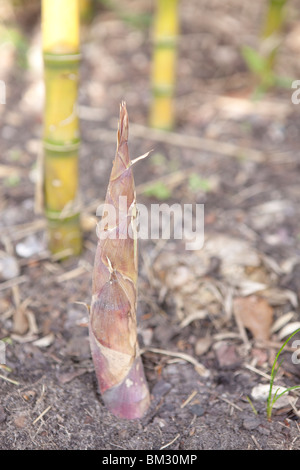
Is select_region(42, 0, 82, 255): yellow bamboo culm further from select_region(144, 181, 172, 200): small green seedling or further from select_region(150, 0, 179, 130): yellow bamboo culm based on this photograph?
select_region(150, 0, 179, 130): yellow bamboo culm

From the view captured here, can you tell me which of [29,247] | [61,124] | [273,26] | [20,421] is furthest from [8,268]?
[273,26]

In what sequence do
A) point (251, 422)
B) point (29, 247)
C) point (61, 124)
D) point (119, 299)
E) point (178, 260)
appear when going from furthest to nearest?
point (29, 247) → point (178, 260) → point (61, 124) → point (251, 422) → point (119, 299)

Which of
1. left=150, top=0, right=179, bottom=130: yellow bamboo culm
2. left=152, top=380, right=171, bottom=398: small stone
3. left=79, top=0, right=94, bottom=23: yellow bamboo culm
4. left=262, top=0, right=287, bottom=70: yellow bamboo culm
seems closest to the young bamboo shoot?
left=152, top=380, right=171, bottom=398: small stone

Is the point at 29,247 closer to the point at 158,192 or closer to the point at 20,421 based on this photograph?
the point at 158,192

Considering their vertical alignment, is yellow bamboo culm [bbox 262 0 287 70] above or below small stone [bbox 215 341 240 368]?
above

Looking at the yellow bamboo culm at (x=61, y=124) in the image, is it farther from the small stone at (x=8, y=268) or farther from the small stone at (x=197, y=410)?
the small stone at (x=197, y=410)
